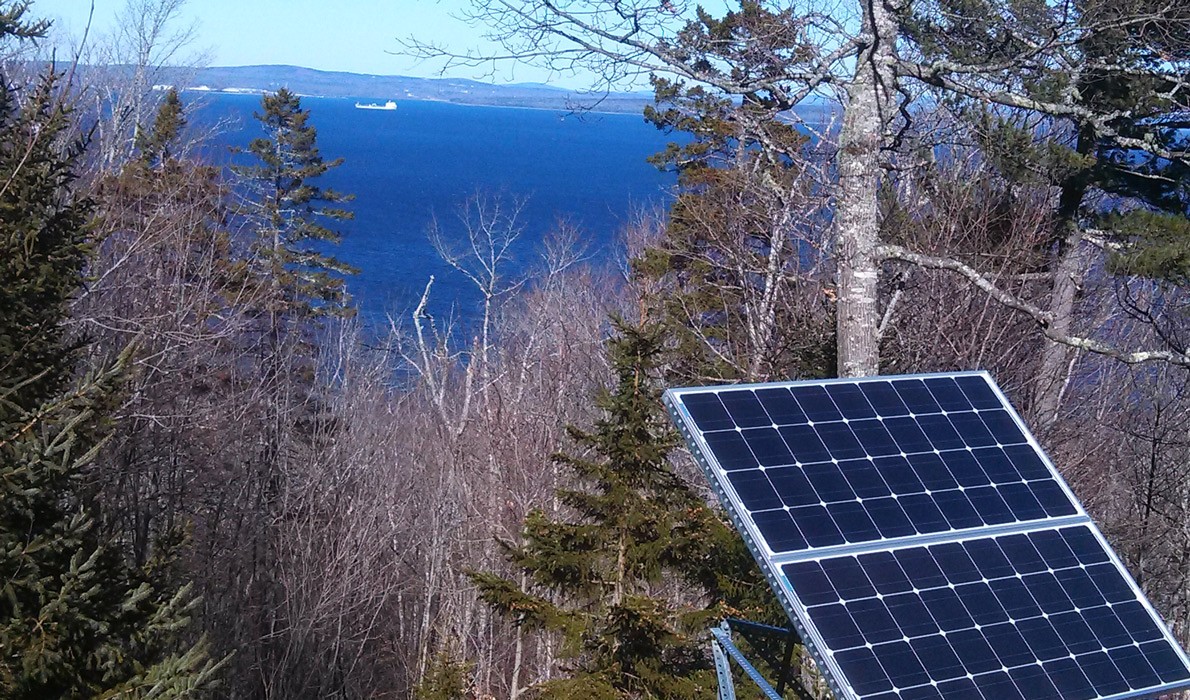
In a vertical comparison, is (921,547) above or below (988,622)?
above

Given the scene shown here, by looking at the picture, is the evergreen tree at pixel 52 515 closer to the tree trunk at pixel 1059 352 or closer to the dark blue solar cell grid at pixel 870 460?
the dark blue solar cell grid at pixel 870 460

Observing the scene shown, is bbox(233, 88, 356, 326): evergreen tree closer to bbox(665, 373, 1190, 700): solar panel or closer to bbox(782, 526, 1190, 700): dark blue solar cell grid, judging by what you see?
bbox(665, 373, 1190, 700): solar panel

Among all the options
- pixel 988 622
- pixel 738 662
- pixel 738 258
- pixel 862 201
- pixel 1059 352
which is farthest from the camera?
pixel 738 258

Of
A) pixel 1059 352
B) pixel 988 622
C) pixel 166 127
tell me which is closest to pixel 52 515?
pixel 988 622

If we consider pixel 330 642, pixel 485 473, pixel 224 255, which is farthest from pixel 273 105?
pixel 330 642

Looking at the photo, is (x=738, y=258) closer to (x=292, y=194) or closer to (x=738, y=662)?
(x=738, y=662)

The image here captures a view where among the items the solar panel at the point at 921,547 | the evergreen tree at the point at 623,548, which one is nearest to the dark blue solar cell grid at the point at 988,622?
the solar panel at the point at 921,547

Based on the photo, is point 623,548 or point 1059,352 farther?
point 1059,352

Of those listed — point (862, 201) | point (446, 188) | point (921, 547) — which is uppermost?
point (862, 201)

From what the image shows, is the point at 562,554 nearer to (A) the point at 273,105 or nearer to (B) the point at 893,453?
(B) the point at 893,453
